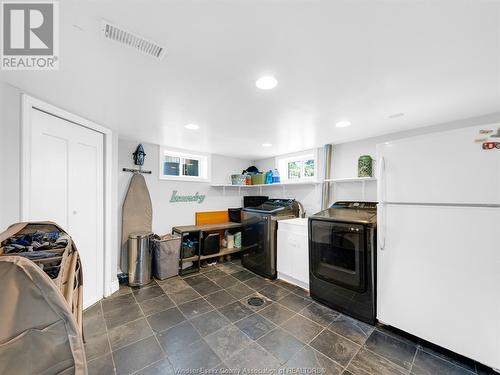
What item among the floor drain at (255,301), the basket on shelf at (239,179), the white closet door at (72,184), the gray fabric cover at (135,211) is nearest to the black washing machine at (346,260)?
the floor drain at (255,301)

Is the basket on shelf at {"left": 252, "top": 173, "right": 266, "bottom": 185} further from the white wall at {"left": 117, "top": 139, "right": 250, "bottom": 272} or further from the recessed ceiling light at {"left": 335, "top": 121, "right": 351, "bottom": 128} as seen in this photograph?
the recessed ceiling light at {"left": 335, "top": 121, "right": 351, "bottom": 128}

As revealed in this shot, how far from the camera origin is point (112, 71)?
131 centimetres

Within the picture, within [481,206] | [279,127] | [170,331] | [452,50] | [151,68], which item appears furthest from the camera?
[279,127]

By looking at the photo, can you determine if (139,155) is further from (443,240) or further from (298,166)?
(443,240)

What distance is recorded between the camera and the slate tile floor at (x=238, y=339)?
154 cm

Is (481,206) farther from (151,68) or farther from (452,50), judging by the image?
(151,68)

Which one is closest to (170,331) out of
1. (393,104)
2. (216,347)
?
(216,347)

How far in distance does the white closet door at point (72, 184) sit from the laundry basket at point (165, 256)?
0.69 meters

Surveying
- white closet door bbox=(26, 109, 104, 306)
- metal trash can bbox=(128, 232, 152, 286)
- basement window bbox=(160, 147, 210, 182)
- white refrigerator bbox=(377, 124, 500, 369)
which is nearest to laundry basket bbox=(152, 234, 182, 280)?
metal trash can bbox=(128, 232, 152, 286)

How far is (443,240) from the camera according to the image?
1594 millimetres

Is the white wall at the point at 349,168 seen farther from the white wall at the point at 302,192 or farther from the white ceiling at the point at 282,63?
the white ceiling at the point at 282,63

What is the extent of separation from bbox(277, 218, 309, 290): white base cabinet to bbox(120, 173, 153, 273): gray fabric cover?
2.17 meters

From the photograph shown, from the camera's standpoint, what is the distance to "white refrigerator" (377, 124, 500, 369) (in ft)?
4.67

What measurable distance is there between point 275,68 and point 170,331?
2.46 metres
